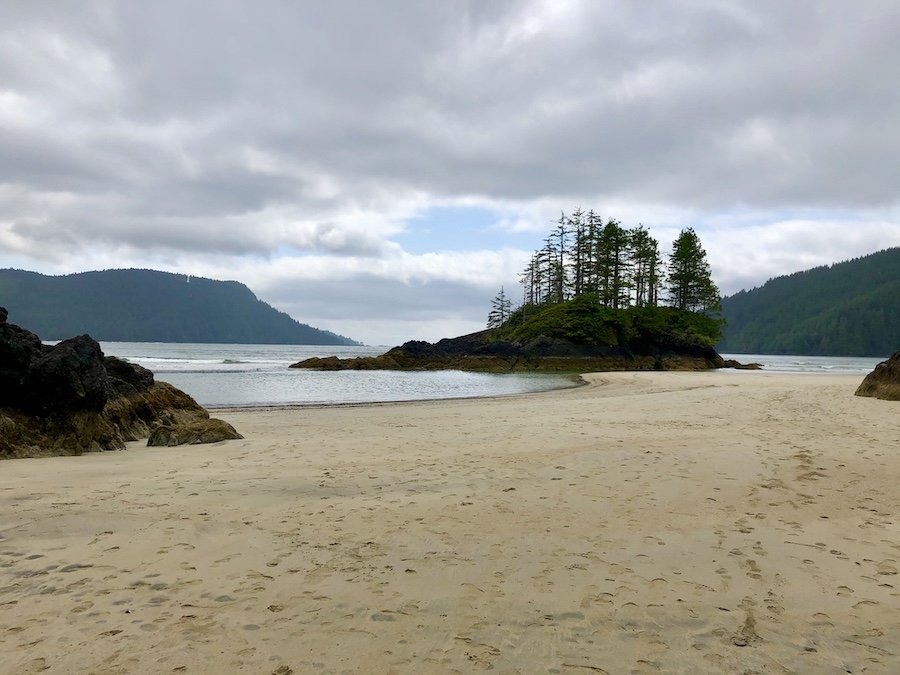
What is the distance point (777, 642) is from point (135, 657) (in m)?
3.69

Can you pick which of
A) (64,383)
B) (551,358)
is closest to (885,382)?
(64,383)

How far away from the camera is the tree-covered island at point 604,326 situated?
175 feet

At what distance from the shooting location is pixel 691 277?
213ft

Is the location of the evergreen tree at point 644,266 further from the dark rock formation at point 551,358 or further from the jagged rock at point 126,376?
the jagged rock at point 126,376

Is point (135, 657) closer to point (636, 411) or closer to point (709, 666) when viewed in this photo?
point (709, 666)

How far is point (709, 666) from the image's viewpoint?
9.37 feet

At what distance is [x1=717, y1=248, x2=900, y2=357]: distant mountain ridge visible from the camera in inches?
6073

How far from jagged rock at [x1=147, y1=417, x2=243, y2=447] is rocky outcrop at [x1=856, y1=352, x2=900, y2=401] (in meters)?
18.3

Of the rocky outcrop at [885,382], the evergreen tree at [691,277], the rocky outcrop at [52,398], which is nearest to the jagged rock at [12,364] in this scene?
the rocky outcrop at [52,398]

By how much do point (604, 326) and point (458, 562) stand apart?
54693mm

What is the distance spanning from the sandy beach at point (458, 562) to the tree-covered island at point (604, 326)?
4509cm

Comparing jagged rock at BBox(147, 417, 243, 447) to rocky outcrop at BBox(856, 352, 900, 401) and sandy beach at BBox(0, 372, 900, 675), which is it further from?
rocky outcrop at BBox(856, 352, 900, 401)

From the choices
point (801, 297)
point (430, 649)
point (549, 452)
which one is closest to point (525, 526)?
point (430, 649)

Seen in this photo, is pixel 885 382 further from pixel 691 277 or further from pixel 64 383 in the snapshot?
pixel 691 277
